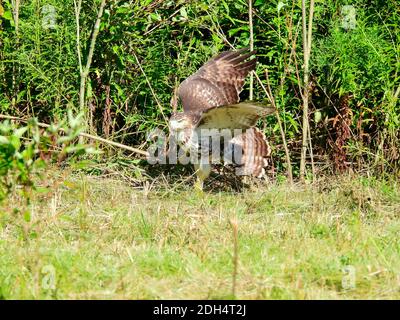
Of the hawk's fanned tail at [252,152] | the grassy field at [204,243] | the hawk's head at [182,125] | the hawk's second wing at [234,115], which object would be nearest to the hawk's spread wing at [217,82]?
the hawk's head at [182,125]

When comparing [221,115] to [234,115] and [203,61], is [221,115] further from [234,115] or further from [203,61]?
[203,61]

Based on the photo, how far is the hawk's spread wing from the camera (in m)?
7.28

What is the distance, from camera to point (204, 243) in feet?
16.4

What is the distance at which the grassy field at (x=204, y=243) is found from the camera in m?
4.25

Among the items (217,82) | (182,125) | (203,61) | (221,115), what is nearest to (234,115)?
(221,115)

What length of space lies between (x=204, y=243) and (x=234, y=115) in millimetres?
1963

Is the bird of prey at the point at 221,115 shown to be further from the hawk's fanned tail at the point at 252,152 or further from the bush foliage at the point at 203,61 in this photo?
the bush foliage at the point at 203,61

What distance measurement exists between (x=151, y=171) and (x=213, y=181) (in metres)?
0.57

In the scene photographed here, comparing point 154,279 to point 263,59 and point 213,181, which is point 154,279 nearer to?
point 213,181

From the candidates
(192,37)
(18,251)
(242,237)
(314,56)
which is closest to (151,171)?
(192,37)

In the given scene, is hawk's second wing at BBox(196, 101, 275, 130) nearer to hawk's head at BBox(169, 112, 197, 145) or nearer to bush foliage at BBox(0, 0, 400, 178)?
hawk's head at BBox(169, 112, 197, 145)

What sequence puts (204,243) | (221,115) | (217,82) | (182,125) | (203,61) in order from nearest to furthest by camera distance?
(204,243), (221,115), (182,125), (217,82), (203,61)

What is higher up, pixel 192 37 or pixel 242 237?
pixel 192 37

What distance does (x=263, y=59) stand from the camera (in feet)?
25.1
